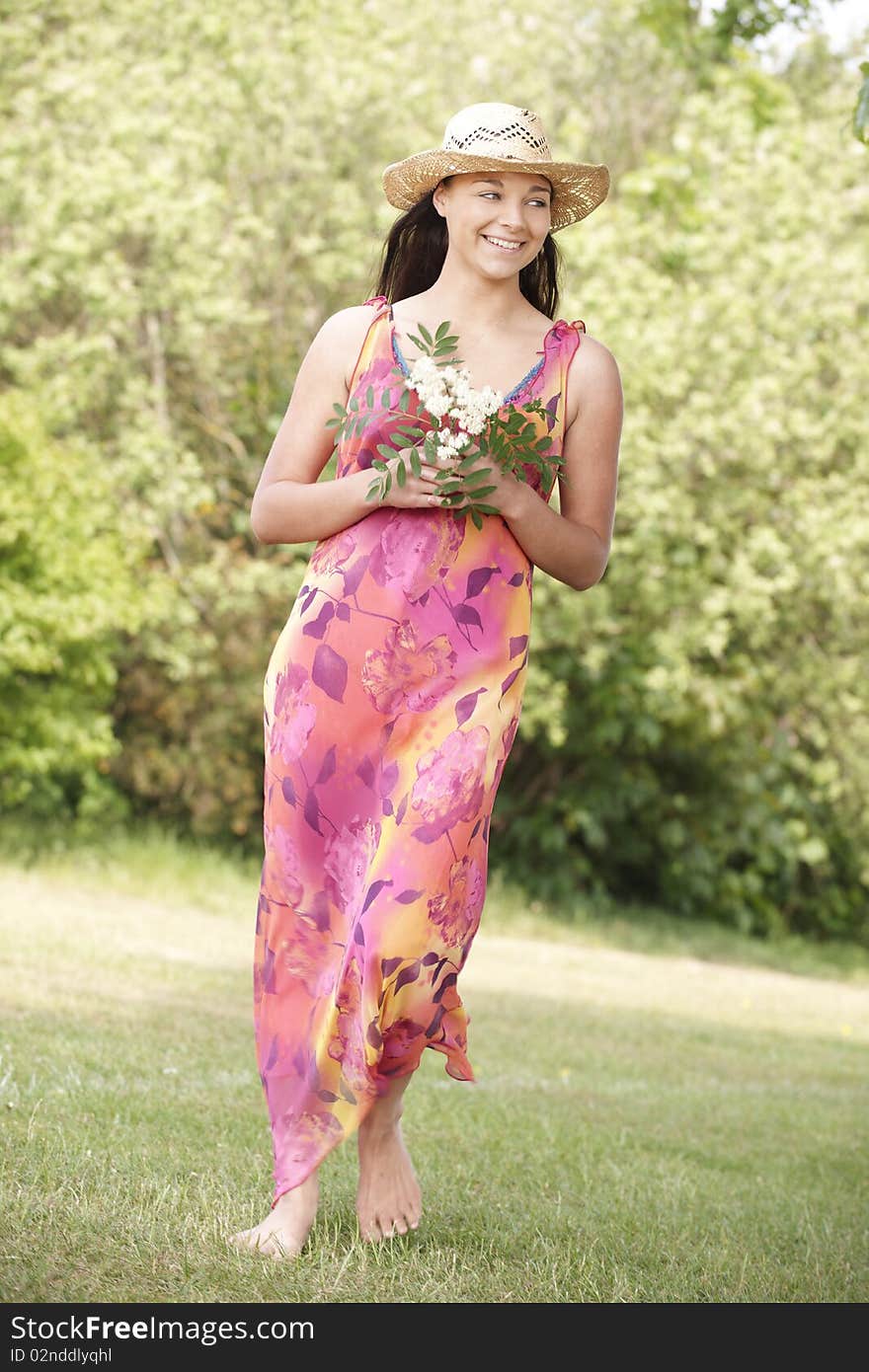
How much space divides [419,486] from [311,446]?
1.34 ft

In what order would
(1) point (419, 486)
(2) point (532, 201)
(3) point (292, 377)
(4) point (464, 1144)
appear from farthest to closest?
(3) point (292, 377), (4) point (464, 1144), (2) point (532, 201), (1) point (419, 486)

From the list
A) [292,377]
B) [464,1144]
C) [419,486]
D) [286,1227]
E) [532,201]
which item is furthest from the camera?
[292,377]

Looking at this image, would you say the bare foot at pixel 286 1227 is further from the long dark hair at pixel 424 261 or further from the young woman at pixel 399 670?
the long dark hair at pixel 424 261

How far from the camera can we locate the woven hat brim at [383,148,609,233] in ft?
11.6

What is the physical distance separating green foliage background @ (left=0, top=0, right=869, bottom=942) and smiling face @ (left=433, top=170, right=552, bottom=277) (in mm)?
9243

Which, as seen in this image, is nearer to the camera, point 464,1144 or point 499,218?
point 499,218

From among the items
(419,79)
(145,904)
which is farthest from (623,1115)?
(419,79)

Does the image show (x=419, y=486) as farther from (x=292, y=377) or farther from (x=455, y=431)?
(x=292, y=377)

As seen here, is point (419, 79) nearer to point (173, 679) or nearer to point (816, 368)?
point (816, 368)

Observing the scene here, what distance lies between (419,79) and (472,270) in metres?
12.1

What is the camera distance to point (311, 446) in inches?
145

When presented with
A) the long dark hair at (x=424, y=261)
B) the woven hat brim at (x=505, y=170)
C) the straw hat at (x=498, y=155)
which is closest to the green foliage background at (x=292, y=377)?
the long dark hair at (x=424, y=261)

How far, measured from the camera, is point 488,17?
17.2 meters

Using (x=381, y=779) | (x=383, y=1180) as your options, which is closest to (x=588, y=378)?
(x=381, y=779)
